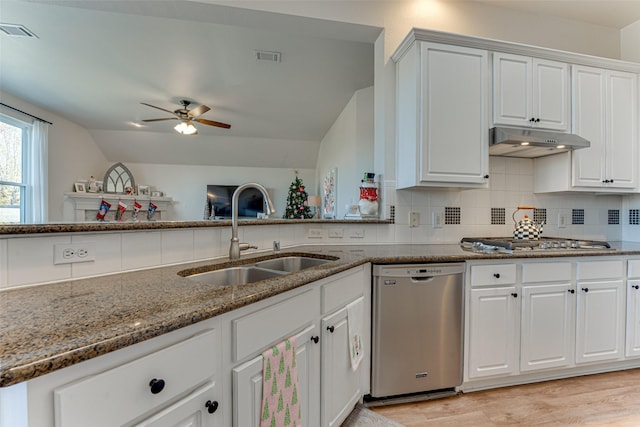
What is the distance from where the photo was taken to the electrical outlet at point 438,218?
235 centimetres

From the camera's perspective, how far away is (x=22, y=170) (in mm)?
3957

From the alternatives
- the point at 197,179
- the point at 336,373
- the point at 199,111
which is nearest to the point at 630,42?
the point at 336,373

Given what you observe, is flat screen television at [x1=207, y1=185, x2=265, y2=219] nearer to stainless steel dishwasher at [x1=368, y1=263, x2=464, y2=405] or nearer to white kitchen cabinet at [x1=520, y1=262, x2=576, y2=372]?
stainless steel dishwasher at [x1=368, y1=263, x2=464, y2=405]

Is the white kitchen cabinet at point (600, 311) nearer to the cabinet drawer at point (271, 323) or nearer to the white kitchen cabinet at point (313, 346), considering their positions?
the white kitchen cabinet at point (313, 346)

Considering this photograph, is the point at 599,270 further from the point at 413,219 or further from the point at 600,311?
the point at 413,219

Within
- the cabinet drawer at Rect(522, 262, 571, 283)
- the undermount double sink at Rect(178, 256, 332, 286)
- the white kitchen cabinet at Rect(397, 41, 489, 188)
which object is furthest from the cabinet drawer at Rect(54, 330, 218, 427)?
the cabinet drawer at Rect(522, 262, 571, 283)

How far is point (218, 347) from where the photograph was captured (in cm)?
81

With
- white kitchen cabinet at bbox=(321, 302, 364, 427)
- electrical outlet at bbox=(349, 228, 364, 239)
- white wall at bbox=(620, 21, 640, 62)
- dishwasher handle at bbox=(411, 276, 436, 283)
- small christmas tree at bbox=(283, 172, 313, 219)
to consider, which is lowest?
white kitchen cabinet at bbox=(321, 302, 364, 427)

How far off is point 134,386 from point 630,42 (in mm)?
4372

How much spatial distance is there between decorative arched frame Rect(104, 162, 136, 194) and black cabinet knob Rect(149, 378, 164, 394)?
21.2 ft

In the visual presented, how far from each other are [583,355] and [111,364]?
8.98ft

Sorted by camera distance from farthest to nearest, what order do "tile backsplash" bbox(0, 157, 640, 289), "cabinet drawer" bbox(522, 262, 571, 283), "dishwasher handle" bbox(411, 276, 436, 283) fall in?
"cabinet drawer" bbox(522, 262, 571, 283), "dishwasher handle" bbox(411, 276, 436, 283), "tile backsplash" bbox(0, 157, 640, 289)

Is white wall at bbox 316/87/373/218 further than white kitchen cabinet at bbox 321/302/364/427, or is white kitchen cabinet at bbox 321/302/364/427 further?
white wall at bbox 316/87/373/218

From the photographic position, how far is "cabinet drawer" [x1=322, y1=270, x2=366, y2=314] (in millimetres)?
1294
